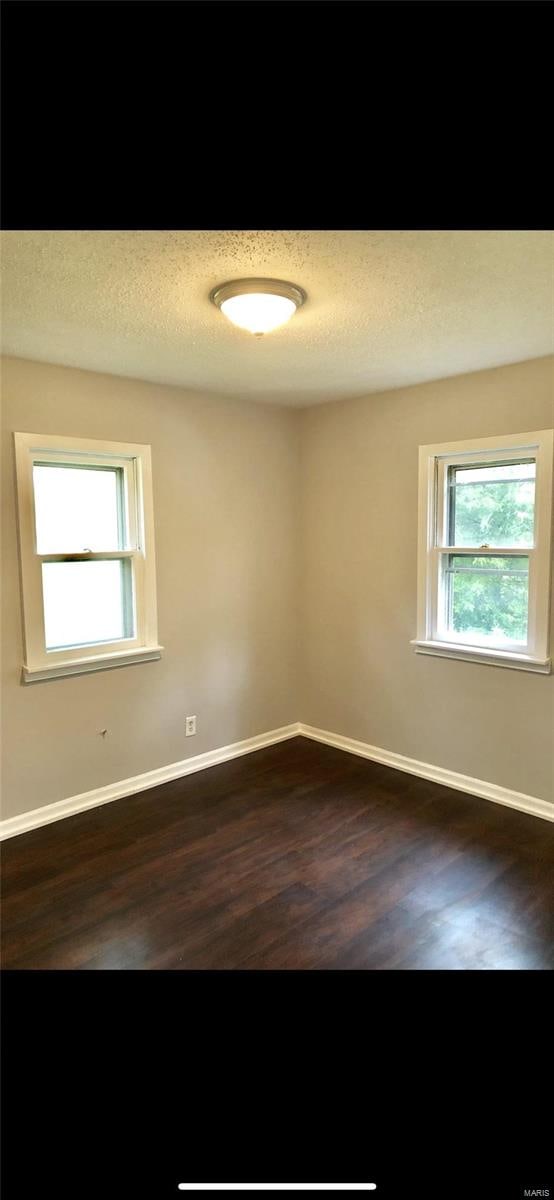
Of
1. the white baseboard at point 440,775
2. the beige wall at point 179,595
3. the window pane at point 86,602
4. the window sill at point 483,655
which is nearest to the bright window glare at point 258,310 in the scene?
the beige wall at point 179,595

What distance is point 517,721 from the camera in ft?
10.3

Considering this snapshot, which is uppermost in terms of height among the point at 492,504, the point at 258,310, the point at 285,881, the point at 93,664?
the point at 258,310

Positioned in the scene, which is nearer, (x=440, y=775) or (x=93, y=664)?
(x=93, y=664)

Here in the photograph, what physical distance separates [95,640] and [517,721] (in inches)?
93.6

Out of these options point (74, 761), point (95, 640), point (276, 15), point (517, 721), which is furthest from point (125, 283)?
point (517, 721)

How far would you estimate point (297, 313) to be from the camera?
2.22 metres

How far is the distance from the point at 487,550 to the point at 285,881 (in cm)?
200

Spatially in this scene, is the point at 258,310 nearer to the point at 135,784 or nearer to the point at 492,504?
the point at 492,504

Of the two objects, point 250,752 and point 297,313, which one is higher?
point 297,313

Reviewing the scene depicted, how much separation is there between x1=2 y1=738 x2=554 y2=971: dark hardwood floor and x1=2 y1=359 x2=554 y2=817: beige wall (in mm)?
360

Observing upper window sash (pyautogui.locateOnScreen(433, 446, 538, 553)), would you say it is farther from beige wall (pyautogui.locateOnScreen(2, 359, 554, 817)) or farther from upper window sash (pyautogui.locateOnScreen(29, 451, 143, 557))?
upper window sash (pyautogui.locateOnScreen(29, 451, 143, 557))

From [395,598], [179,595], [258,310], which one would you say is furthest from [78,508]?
[395,598]

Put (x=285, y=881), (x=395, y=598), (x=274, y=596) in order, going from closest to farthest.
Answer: (x=285, y=881) → (x=395, y=598) → (x=274, y=596)
